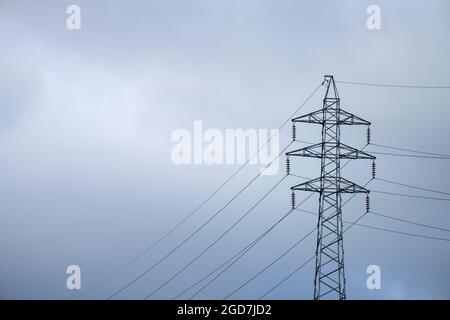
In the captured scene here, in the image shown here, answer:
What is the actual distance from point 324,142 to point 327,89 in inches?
68.4

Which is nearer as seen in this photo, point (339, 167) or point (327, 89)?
point (339, 167)

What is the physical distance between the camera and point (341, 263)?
63.5 feet
